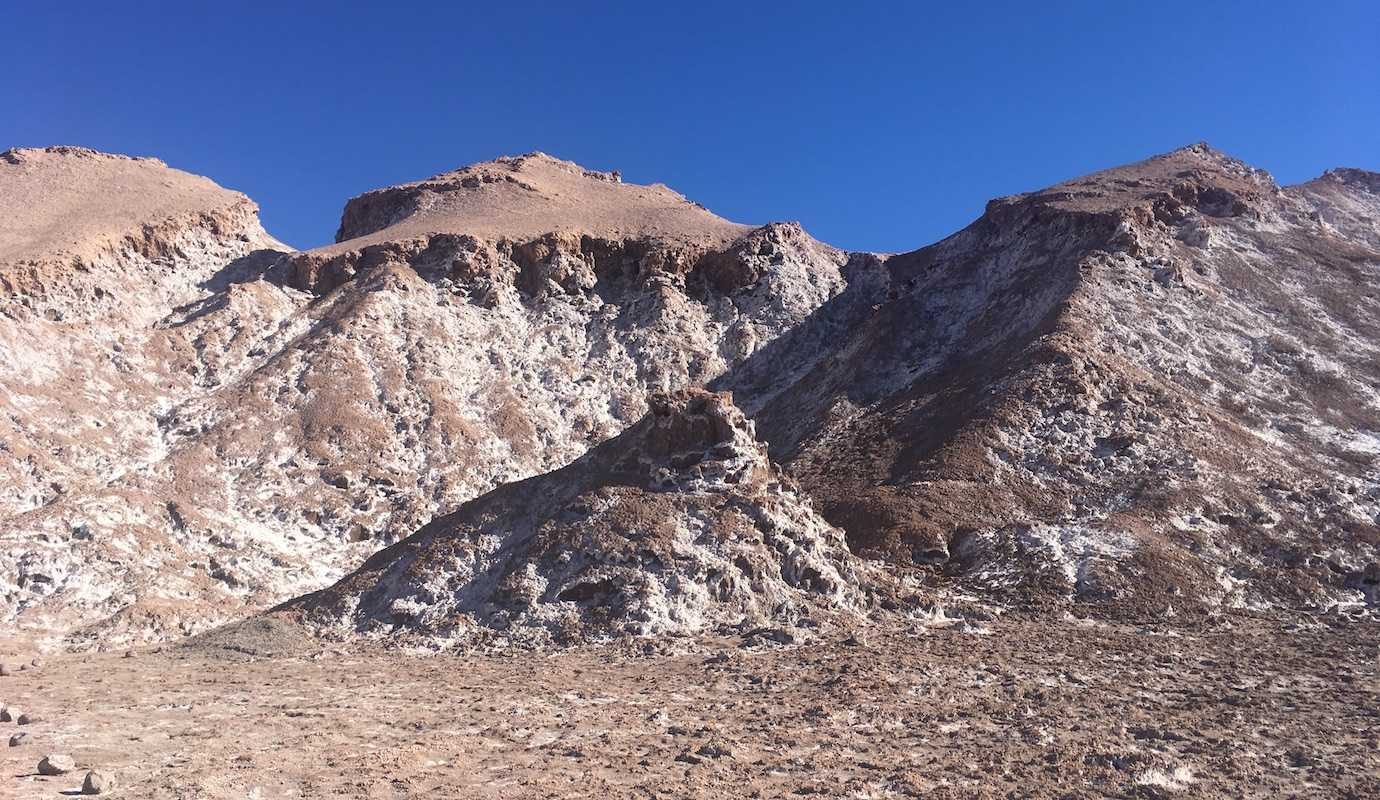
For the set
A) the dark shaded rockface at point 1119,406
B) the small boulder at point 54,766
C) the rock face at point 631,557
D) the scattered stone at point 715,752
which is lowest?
the small boulder at point 54,766

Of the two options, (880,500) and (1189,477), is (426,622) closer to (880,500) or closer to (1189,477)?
(880,500)

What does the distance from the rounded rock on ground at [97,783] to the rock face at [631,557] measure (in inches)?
375

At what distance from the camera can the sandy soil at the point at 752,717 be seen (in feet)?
34.2

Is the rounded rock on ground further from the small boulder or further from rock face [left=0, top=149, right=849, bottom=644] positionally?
rock face [left=0, top=149, right=849, bottom=644]

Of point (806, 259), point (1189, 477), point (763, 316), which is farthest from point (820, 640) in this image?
point (806, 259)

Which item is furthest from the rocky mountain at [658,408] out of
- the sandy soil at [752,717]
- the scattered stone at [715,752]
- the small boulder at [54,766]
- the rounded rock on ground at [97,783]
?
the rounded rock on ground at [97,783]

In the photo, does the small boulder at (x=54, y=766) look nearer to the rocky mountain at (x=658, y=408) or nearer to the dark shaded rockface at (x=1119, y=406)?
the rocky mountain at (x=658, y=408)

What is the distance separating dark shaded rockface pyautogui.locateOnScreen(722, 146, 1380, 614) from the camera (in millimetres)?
22688

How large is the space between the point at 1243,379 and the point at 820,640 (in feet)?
74.2

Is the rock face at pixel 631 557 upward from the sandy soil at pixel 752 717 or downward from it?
upward

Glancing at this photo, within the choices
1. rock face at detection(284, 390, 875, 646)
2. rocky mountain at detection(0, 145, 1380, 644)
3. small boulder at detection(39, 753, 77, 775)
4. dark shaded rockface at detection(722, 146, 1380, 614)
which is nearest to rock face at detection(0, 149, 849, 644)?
rocky mountain at detection(0, 145, 1380, 644)

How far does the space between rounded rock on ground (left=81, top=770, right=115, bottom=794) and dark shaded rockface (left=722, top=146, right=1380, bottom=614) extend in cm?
1786

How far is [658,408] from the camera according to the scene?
2302cm

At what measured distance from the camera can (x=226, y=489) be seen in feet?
97.5
